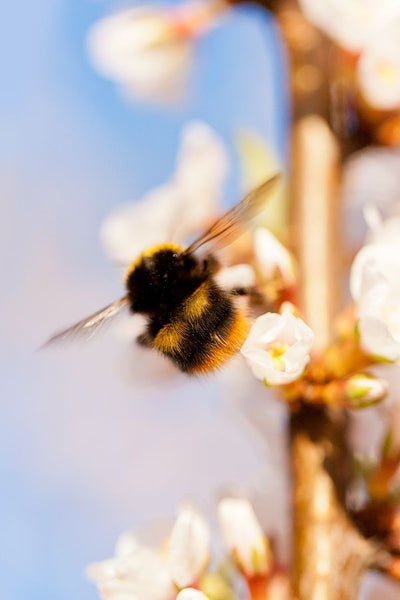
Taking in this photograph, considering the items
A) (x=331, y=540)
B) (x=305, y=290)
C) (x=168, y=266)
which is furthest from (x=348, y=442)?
(x=168, y=266)

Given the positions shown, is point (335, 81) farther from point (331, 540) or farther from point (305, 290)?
point (331, 540)

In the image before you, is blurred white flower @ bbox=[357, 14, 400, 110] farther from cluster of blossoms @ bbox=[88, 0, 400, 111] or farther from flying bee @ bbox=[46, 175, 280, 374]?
flying bee @ bbox=[46, 175, 280, 374]

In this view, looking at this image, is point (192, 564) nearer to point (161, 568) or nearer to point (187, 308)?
point (161, 568)

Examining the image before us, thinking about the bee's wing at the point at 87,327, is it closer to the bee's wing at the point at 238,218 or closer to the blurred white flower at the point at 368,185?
the bee's wing at the point at 238,218

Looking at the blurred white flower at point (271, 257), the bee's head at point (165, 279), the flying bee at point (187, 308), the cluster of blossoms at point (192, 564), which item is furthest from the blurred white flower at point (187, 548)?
the blurred white flower at point (271, 257)

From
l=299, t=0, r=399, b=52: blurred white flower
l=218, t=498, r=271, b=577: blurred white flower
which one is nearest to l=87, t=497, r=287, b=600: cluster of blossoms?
l=218, t=498, r=271, b=577: blurred white flower

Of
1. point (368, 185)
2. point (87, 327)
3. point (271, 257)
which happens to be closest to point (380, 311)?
point (271, 257)
